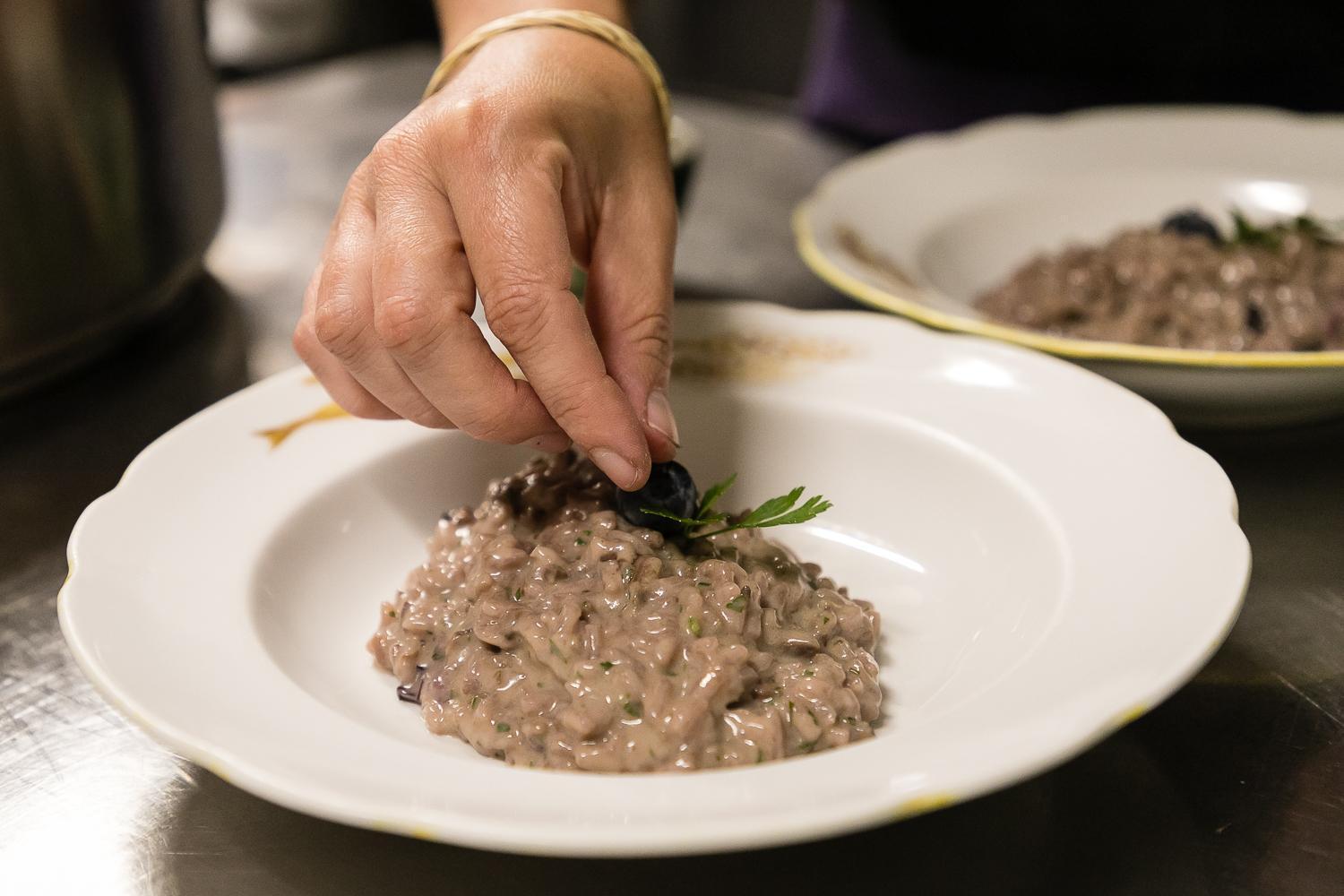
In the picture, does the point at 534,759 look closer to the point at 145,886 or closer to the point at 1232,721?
the point at 145,886

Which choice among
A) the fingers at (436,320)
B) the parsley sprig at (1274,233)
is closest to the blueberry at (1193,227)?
the parsley sprig at (1274,233)

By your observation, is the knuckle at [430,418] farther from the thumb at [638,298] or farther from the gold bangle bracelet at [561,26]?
the gold bangle bracelet at [561,26]

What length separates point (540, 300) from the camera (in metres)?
1.25

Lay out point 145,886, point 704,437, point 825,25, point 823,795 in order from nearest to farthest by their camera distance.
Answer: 1. point 823,795
2. point 145,886
3. point 704,437
4. point 825,25

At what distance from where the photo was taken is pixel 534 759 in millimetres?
1124

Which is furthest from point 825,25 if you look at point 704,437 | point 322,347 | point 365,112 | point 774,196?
Answer: point 322,347

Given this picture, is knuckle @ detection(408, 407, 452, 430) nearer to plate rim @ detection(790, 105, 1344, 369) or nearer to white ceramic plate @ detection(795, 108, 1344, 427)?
plate rim @ detection(790, 105, 1344, 369)

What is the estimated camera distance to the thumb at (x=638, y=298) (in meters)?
1.39

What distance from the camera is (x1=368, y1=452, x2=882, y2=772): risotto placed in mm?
1113

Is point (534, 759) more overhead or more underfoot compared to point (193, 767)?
more overhead

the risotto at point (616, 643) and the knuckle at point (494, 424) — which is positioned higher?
the knuckle at point (494, 424)

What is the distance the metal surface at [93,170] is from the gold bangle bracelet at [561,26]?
0.60 metres

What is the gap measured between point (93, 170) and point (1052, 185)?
1915mm

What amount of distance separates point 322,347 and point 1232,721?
1.09m
